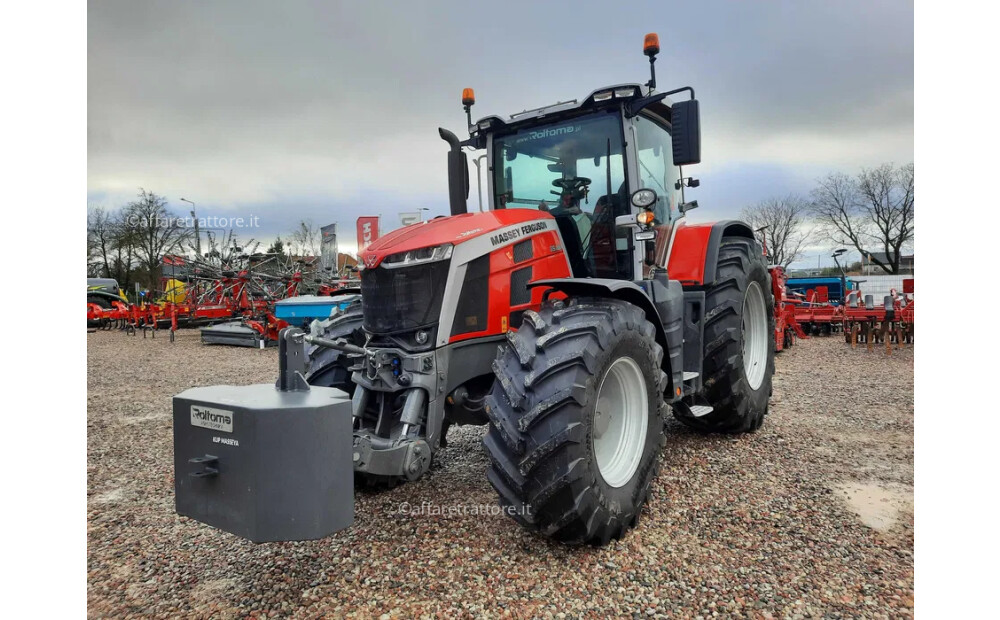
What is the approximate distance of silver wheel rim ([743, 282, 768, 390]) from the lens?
511 centimetres

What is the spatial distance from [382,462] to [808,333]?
45.4 ft

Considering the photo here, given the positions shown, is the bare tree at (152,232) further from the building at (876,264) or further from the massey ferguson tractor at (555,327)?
the building at (876,264)

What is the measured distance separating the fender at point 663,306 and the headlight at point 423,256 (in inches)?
19.5

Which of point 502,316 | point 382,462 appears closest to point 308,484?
point 382,462

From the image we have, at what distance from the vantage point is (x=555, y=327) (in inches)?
113

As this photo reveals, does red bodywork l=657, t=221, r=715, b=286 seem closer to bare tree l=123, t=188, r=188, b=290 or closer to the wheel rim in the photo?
the wheel rim

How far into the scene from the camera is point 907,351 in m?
10.6

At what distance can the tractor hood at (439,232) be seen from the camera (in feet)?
10.5

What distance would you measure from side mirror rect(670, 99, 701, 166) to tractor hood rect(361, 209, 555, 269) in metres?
0.99

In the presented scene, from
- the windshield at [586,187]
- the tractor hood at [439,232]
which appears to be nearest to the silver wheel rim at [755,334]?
the windshield at [586,187]

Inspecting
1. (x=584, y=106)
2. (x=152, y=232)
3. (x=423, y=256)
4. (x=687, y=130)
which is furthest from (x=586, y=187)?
(x=152, y=232)

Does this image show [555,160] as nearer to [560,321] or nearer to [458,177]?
[458,177]

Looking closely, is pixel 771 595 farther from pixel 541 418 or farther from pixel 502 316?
pixel 502 316

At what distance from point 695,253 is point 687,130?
1.16 m
